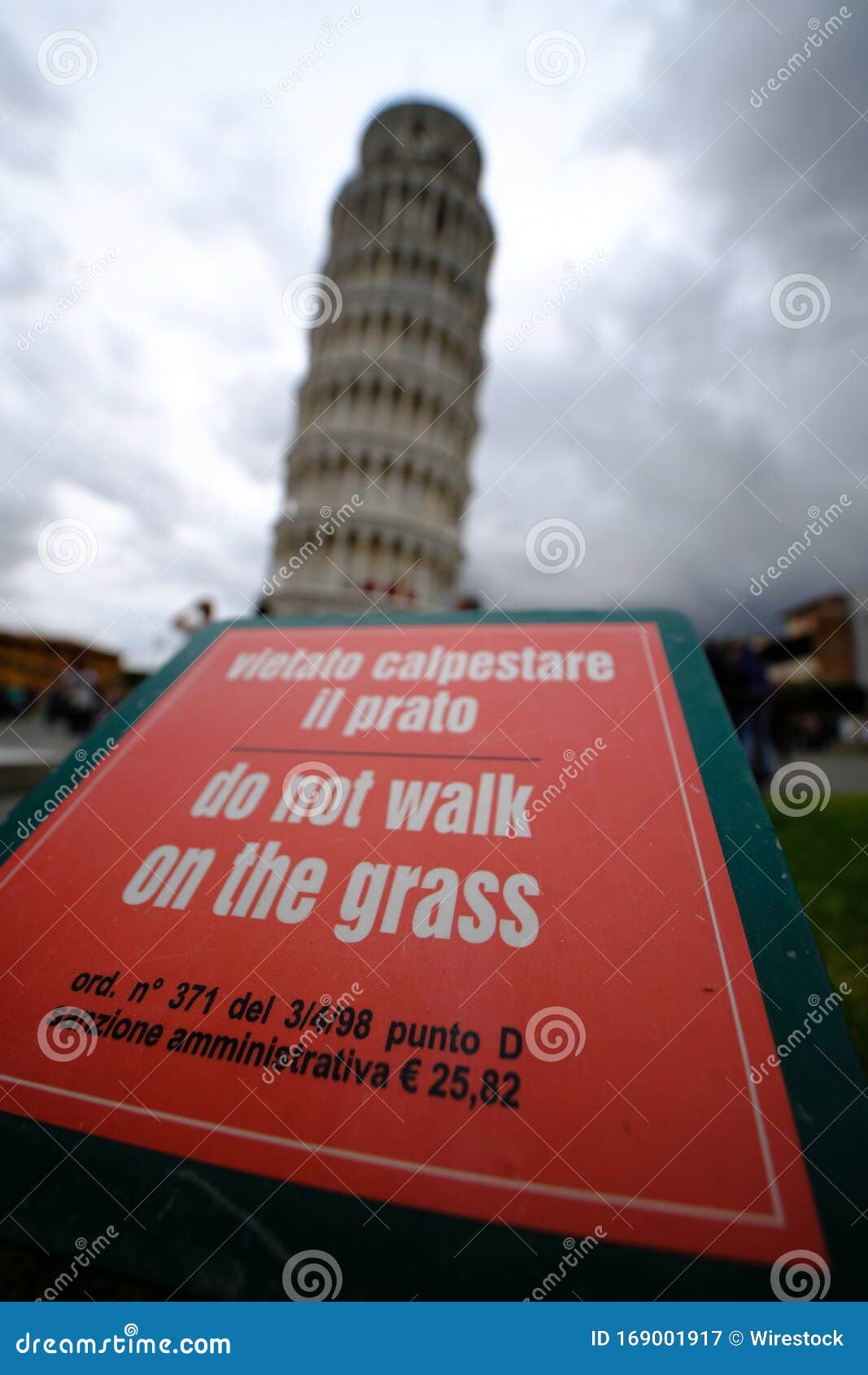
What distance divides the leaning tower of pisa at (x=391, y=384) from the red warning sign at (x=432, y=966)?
85.0 feet

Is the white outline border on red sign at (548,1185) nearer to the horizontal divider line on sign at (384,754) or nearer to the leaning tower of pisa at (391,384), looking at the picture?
the horizontal divider line on sign at (384,754)

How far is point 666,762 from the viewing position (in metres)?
1.70

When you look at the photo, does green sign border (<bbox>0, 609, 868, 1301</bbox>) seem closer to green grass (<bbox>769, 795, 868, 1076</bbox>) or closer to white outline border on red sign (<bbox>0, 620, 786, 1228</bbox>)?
white outline border on red sign (<bbox>0, 620, 786, 1228</bbox>)

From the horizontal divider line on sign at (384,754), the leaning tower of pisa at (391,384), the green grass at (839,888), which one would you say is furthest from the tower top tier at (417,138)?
the horizontal divider line on sign at (384,754)

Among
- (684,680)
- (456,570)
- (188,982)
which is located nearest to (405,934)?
(188,982)

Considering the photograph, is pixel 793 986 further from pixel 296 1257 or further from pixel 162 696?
pixel 162 696

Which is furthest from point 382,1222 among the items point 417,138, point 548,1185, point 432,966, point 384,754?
point 417,138

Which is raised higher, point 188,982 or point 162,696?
point 162,696

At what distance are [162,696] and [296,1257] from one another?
1893 millimetres

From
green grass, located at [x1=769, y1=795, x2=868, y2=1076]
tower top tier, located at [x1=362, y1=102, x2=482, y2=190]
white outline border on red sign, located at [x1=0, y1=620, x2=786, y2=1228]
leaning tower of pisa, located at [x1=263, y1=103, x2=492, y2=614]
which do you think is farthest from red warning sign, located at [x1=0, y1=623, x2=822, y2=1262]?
tower top tier, located at [x1=362, y1=102, x2=482, y2=190]

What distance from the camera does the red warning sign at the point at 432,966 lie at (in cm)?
105

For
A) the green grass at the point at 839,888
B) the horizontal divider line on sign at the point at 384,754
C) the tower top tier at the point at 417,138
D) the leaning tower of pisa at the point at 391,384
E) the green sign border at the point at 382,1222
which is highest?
the tower top tier at the point at 417,138

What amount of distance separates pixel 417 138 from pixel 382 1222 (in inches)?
1857

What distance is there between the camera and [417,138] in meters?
34.3
